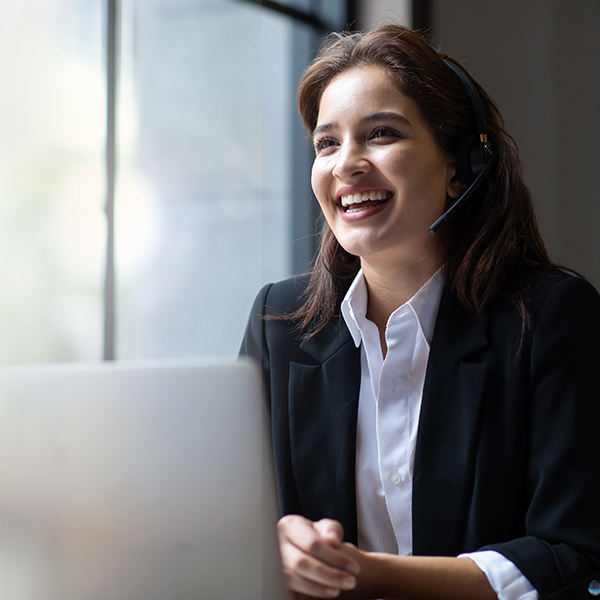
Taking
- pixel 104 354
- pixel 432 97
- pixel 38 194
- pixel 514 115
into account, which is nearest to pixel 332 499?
pixel 432 97

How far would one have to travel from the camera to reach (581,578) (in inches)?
35.6

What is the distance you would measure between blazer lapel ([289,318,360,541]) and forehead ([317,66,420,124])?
41cm

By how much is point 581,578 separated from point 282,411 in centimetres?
53

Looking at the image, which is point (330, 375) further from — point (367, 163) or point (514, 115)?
point (514, 115)

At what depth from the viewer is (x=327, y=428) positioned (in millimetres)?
1162

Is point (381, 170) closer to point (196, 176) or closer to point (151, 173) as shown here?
point (151, 173)

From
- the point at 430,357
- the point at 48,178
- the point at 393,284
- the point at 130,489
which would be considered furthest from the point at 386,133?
the point at 48,178

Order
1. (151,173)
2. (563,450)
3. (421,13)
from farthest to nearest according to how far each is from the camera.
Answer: (151,173) → (421,13) → (563,450)

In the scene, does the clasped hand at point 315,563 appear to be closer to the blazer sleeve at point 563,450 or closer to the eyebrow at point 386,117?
the blazer sleeve at point 563,450

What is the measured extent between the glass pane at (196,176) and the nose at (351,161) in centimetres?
245

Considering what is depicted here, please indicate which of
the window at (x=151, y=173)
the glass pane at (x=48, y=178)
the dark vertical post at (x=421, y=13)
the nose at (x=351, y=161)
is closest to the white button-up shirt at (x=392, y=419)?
the nose at (x=351, y=161)

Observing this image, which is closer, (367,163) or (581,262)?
(367,163)

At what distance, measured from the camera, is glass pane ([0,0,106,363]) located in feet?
10.7

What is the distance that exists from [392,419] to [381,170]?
432 mm
